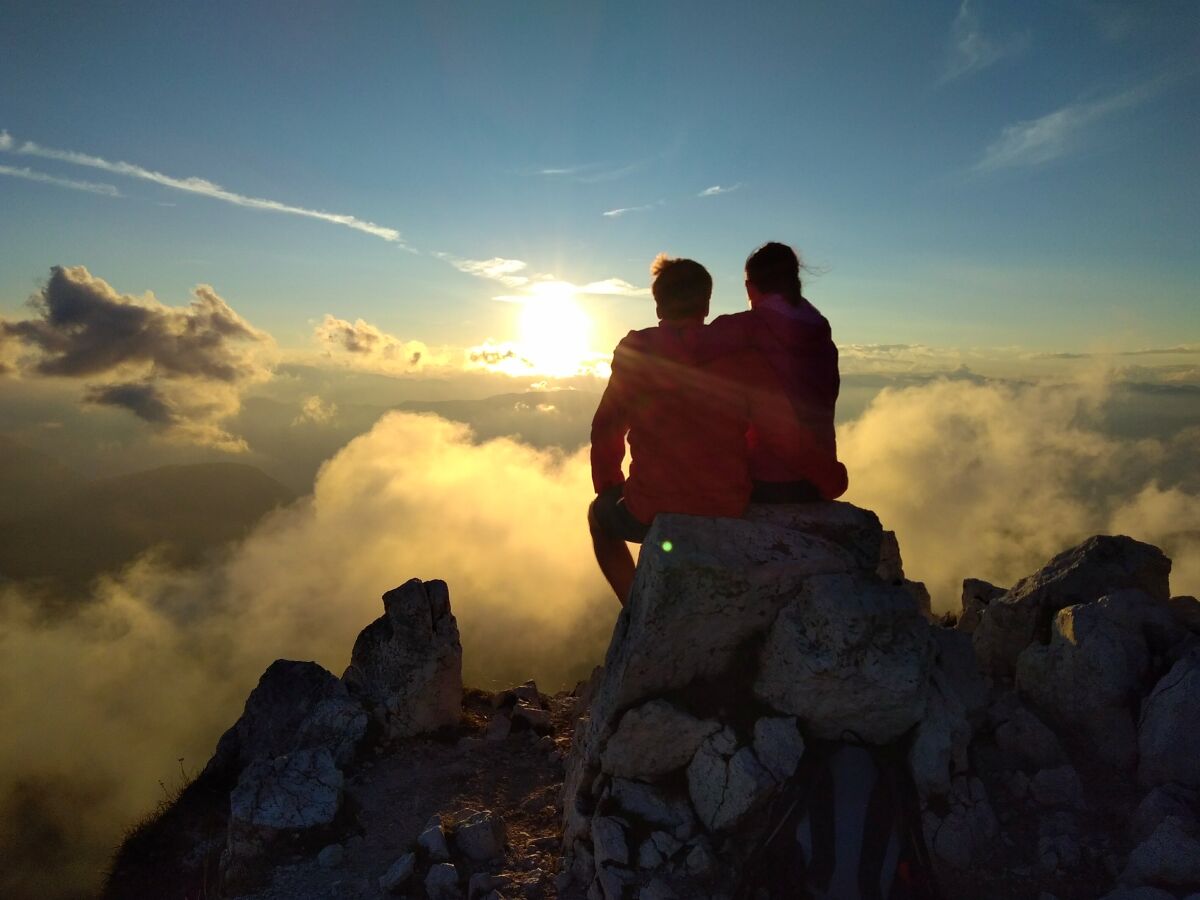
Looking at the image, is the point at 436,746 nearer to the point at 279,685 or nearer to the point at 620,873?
the point at 279,685

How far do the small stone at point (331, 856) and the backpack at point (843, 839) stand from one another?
6151mm

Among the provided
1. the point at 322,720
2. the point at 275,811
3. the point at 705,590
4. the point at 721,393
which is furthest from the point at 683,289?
the point at 322,720

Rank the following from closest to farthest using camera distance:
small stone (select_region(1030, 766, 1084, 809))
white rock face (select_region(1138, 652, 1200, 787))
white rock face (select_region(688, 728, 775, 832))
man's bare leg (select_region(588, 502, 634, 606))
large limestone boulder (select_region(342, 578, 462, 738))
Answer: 1. white rock face (select_region(688, 728, 775, 832))
2. white rock face (select_region(1138, 652, 1200, 787))
3. small stone (select_region(1030, 766, 1084, 809))
4. man's bare leg (select_region(588, 502, 634, 606))
5. large limestone boulder (select_region(342, 578, 462, 738))

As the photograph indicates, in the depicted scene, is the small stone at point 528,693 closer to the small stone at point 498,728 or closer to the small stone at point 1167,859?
the small stone at point 498,728

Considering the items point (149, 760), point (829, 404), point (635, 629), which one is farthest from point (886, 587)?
point (149, 760)

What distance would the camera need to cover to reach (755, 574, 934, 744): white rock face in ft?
25.2

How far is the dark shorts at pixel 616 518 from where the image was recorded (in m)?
8.64

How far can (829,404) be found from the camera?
782 cm

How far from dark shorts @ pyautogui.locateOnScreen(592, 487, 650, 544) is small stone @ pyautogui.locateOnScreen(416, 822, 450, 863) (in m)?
4.82

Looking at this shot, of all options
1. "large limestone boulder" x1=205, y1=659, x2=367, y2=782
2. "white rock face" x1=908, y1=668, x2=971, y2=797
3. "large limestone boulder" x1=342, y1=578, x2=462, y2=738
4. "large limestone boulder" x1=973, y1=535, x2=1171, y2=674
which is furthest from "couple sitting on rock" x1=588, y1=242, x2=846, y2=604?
"large limestone boulder" x1=205, y1=659, x2=367, y2=782

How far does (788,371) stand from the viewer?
7.43 meters

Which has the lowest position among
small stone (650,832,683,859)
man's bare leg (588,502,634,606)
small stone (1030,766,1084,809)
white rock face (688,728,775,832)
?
small stone (1030,766,1084,809)

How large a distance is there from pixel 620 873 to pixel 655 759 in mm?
1280

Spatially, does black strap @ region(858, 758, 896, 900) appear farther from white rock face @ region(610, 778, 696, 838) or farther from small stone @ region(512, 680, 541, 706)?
small stone @ region(512, 680, 541, 706)
